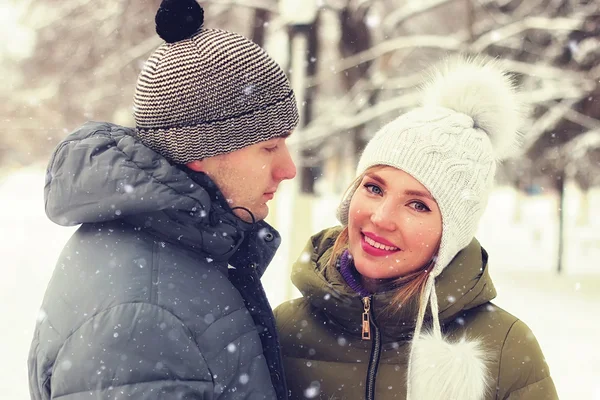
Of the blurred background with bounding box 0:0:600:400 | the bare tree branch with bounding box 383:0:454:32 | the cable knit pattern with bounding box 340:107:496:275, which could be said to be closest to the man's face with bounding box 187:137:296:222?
the cable knit pattern with bounding box 340:107:496:275

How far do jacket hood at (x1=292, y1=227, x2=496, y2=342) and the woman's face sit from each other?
100 millimetres

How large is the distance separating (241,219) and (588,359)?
20.7 feet

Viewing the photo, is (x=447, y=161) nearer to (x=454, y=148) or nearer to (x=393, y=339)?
(x=454, y=148)

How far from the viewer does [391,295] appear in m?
2.25

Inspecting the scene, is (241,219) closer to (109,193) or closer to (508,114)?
(109,193)

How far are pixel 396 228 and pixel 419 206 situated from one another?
13 cm

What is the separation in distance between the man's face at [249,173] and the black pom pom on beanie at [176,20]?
387 millimetres

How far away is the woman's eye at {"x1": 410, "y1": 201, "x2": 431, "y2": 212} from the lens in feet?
7.49

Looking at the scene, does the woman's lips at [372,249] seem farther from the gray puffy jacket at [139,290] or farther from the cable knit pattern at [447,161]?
the gray puffy jacket at [139,290]

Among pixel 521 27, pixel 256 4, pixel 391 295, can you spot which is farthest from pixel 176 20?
pixel 521 27

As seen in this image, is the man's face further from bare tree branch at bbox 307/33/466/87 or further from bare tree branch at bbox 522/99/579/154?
bare tree branch at bbox 522/99/579/154

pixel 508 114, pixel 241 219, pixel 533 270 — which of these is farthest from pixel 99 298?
pixel 533 270

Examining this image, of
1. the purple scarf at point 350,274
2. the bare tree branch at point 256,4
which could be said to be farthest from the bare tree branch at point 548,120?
the purple scarf at point 350,274

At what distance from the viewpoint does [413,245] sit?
88.8 inches
